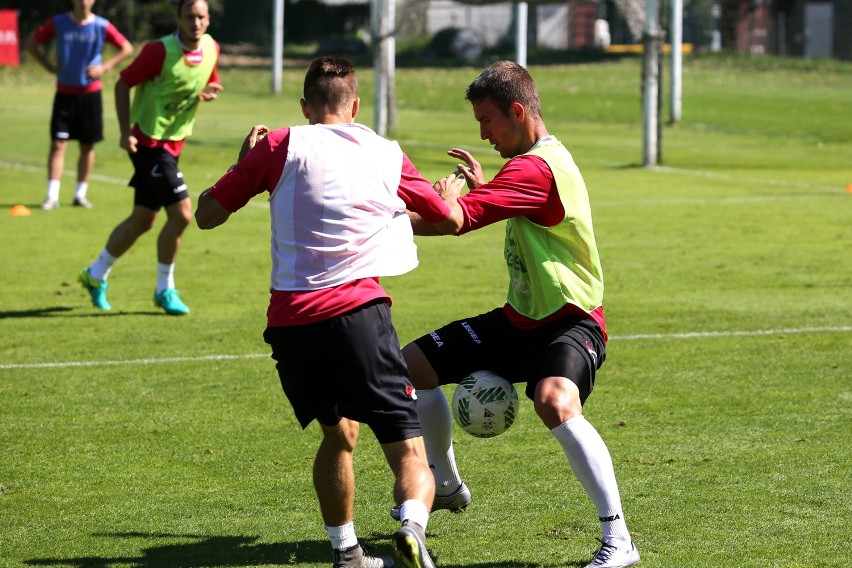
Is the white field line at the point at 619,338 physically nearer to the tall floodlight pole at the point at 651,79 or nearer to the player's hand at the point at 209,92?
the player's hand at the point at 209,92

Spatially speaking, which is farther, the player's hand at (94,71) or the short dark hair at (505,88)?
the player's hand at (94,71)

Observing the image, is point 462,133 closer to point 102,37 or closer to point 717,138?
point 717,138

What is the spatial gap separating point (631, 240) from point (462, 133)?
15.0 m

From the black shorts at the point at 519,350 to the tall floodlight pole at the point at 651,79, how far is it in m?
17.6

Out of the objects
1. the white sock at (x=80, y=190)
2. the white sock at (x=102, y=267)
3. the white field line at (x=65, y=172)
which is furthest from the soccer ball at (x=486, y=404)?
the white field line at (x=65, y=172)

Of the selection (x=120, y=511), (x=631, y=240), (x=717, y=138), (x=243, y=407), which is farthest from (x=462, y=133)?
(x=120, y=511)

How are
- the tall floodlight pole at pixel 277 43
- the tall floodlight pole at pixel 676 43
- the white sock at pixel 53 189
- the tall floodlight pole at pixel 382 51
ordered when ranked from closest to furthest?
the white sock at pixel 53 189 → the tall floodlight pole at pixel 382 51 → the tall floodlight pole at pixel 676 43 → the tall floodlight pole at pixel 277 43

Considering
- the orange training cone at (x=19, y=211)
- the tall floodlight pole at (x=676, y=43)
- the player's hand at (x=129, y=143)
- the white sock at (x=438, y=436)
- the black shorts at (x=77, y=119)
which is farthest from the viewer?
the tall floodlight pole at (x=676, y=43)

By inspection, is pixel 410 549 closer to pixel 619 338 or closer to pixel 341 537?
pixel 341 537

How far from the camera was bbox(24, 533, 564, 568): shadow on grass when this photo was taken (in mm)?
5340

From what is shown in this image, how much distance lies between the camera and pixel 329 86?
504cm

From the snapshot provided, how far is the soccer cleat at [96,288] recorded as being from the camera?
1096 cm

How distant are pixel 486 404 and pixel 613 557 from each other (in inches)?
35.6

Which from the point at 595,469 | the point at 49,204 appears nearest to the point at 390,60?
the point at 49,204
